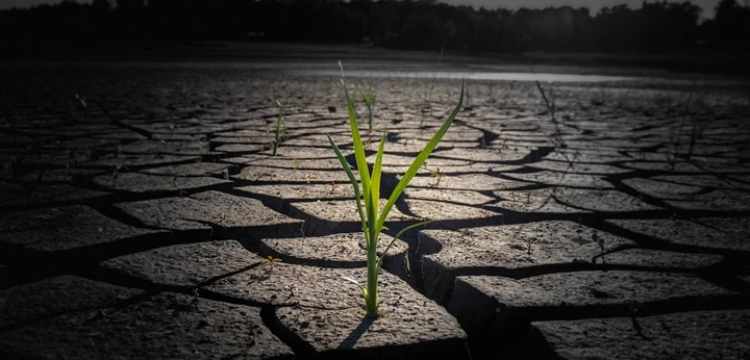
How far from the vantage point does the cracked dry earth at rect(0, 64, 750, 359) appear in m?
0.98

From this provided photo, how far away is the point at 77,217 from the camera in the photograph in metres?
1.60

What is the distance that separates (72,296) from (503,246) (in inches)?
34.3

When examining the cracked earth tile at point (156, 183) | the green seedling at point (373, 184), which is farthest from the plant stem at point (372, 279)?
the cracked earth tile at point (156, 183)

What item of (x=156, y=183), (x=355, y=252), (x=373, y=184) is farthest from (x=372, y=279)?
(x=156, y=183)

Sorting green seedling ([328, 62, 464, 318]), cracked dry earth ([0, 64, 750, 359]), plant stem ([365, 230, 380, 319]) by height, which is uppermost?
green seedling ([328, 62, 464, 318])

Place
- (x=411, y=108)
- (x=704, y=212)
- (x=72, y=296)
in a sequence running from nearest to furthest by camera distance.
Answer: (x=72, y=296) → (x=704, y=212) → (x=411, y=108)

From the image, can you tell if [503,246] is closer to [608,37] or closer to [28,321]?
[28,321]

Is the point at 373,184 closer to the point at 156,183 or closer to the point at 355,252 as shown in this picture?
the point at 355,252

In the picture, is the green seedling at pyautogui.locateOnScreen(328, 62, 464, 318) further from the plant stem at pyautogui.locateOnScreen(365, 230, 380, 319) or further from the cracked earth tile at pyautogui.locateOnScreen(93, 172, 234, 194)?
the cracked earth tile at pyautogui.locateOnScreen(93, 172, 234, 194)

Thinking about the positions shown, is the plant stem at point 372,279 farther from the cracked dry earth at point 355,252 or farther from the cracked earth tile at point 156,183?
the cracked earth tile at point 156,183

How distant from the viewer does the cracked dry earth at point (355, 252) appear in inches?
38.7

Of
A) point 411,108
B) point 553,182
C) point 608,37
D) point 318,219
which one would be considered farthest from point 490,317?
point 608,37

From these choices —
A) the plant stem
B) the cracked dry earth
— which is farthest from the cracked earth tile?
the plant stem

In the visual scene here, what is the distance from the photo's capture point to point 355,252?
4.51ft
